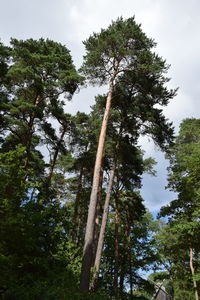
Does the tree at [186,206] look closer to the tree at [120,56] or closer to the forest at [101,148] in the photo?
the forest at [101,148]

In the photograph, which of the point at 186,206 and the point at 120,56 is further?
the point at 186,206

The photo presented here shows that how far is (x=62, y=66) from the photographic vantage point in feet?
49.0

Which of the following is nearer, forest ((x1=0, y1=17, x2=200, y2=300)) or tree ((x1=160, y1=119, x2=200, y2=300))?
forest ((x1=0, y1=17, x2=200, y2=300))

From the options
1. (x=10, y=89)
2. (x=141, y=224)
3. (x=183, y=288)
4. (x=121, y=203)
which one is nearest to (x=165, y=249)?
(x=121, y=203)

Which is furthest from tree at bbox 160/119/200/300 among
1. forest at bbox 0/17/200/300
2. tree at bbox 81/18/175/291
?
tree at bbox 81/18/175/291

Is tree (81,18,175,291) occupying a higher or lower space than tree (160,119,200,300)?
higher

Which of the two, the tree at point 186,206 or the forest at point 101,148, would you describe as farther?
the tree at point 186,206

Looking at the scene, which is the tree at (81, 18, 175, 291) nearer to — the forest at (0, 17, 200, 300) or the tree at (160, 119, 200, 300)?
the forest at (0, 17, 200, 300)

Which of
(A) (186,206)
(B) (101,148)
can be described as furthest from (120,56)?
(A) (186,206)

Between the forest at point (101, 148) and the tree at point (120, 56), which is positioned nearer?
the forest at point (101, 148)

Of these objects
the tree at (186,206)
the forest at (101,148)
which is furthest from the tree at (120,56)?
the tree at (186,206)

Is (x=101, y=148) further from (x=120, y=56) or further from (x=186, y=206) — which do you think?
(x=186, y=206)

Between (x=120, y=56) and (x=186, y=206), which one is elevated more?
(x=120, y=56)

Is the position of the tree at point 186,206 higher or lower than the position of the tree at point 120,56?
lower
